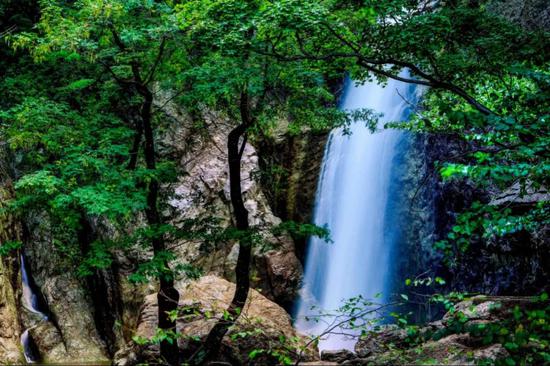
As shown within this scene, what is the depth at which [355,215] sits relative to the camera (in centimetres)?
1641

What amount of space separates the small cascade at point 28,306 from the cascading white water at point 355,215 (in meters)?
8.23

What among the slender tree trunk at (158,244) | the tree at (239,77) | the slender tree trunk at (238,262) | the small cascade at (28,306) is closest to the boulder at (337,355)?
the slender tree trunk at (238,262)

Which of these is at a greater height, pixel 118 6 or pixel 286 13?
pixel 118 6

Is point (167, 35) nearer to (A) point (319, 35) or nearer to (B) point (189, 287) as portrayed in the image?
(A) point (319, 35)

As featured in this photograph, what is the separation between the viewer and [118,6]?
276 inches

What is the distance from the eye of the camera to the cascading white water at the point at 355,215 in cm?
1552

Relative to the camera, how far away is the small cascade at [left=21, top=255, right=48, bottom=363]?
13.8 m

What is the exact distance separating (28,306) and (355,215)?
11255 mm

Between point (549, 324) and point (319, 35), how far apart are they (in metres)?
4.46

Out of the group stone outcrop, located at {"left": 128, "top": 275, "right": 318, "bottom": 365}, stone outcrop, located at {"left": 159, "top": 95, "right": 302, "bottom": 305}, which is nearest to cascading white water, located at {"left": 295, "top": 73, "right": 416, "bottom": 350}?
stone outcrop, located at {"left": 159, "top": 95, "right": 302, "bottom": 305}

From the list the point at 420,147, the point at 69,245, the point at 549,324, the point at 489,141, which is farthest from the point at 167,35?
the point at 69,245

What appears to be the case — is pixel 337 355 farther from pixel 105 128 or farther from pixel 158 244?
pixel 105 128

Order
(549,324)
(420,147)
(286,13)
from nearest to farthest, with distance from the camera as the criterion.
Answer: (549,324)
(286,13)
(420,147)

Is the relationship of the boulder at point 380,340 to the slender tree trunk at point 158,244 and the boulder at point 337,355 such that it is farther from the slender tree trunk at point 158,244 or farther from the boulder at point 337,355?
the slender tree trunk at point 158,244
